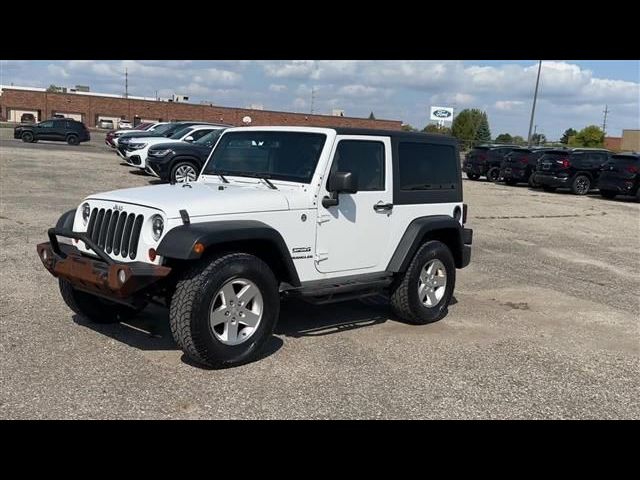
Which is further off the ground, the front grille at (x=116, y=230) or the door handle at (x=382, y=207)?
the door handle at (x=382, y=207)

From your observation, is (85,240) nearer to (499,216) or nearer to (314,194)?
(314,194)

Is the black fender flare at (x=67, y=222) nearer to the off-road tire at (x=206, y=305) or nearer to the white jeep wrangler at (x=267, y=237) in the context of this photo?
the white jeep wrangler at (x=267, y=237)

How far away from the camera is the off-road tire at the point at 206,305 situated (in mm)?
4535

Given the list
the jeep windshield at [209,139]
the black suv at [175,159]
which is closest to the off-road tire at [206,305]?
the black suv at [175,159]

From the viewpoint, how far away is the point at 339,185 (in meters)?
5.32

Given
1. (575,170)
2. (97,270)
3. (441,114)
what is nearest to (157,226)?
(97,270)

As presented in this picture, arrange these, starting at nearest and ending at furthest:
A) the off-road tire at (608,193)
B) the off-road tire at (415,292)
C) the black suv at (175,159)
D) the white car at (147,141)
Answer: the off-road tire at (415,292) → the black suv at (175,159) → the white car at (147,141) → the off-road tire at (608,193)

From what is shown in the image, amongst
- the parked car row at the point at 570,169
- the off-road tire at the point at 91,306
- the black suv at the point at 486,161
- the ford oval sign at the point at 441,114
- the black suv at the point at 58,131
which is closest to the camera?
the off-road tire at the point at 91,306

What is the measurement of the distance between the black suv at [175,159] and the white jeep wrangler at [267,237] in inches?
382
